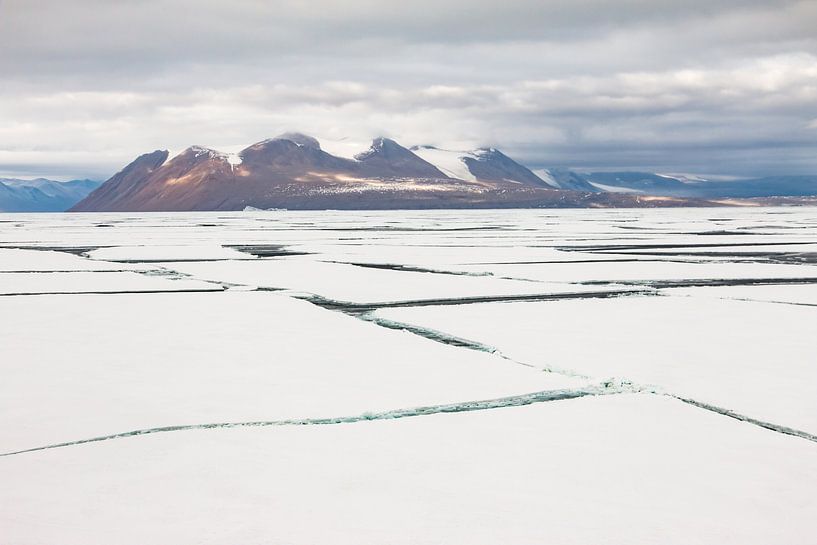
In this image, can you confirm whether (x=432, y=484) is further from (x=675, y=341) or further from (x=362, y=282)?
(x=362, y=282)

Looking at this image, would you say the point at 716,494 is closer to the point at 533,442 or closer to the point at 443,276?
the point at 533,442

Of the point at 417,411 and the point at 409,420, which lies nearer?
the point at 409,420

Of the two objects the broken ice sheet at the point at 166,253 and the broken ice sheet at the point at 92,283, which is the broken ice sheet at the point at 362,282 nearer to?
the broken ice sheet at the point at 92,283

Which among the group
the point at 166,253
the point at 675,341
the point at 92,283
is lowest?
the point at 166,253

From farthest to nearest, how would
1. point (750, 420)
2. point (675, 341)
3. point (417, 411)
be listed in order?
1. point (675, 341)
2. point (417, 411)
3. point (750, 420)

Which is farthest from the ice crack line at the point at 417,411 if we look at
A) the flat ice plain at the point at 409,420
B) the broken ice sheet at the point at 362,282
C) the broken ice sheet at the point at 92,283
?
the broken ice sheet at the point at 92,283

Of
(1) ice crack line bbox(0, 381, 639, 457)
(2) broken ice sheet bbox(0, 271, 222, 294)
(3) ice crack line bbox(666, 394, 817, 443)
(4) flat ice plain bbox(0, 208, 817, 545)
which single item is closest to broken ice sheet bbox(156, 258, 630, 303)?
(4) flat ice plain bbox(0, 208, 817, 545)

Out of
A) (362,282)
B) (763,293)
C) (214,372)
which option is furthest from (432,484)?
(362,282)
